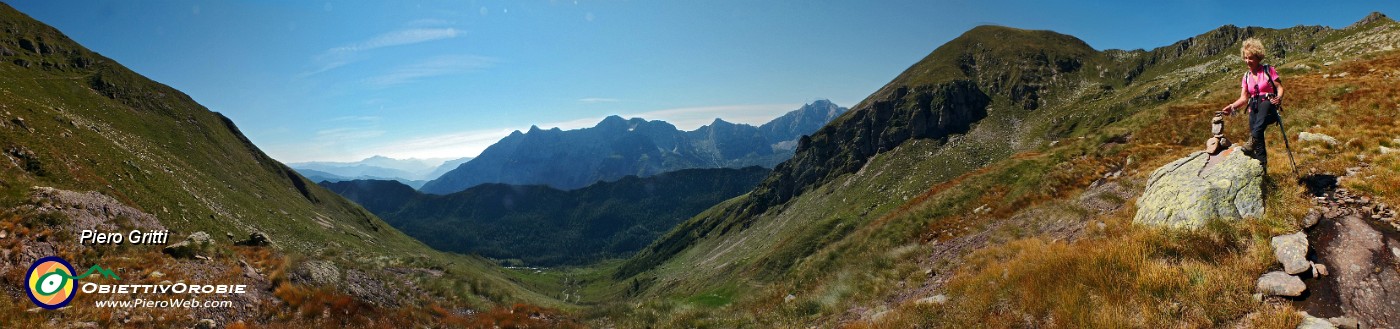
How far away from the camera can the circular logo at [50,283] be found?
12391 mm

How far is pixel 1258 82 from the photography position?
510 inches

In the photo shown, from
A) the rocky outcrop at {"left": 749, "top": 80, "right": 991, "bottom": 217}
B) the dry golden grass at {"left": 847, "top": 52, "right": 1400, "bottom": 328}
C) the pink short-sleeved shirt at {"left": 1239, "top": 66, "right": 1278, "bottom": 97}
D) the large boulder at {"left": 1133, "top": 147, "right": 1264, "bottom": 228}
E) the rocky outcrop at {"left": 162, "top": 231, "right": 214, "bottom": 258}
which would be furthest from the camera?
the rocky outcrop at {"left": 749, "top": 80, "right": 991, "bottom": 217}

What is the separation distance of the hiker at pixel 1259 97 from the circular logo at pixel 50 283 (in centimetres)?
3116

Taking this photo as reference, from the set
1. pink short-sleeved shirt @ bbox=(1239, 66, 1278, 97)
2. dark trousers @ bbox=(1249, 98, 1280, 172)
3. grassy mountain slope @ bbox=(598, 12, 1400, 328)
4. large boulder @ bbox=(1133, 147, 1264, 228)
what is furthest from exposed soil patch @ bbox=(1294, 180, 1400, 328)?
pink short-sleeved shirt @ bbox=(1239, 66, 1278, 97)

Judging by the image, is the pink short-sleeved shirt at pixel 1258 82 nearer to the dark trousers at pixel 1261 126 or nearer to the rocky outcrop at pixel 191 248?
the dark trousers at pixel 1261 126

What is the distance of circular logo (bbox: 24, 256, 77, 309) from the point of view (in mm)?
12391

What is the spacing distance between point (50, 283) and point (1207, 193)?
29.9 meters

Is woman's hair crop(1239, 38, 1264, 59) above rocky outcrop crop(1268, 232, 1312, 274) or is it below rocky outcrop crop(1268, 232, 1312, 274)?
above

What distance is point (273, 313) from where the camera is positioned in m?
15.6

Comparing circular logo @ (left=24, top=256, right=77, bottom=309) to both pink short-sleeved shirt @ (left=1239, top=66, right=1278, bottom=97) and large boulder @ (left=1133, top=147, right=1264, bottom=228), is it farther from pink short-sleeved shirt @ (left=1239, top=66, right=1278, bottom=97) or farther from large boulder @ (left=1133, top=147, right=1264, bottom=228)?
pink short-sleeved shirt @ (left=1239, top=66, right=1278, bottom=97)

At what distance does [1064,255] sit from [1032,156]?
37.3 meters

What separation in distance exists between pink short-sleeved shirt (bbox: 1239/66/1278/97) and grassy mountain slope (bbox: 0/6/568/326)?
28.7 metres

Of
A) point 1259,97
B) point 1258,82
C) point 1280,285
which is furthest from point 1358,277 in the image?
point 1258,82

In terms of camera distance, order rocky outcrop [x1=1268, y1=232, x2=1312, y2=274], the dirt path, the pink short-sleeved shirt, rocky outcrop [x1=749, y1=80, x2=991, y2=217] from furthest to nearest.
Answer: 1. rocky outcrop [x1=749, y1=80, x2=991, y2=217]
2. the pink short-sleeved shirt
3. rocky outcrop [x1=1268, y1=232, x2=1312, y2=274]
4. the dirt path
